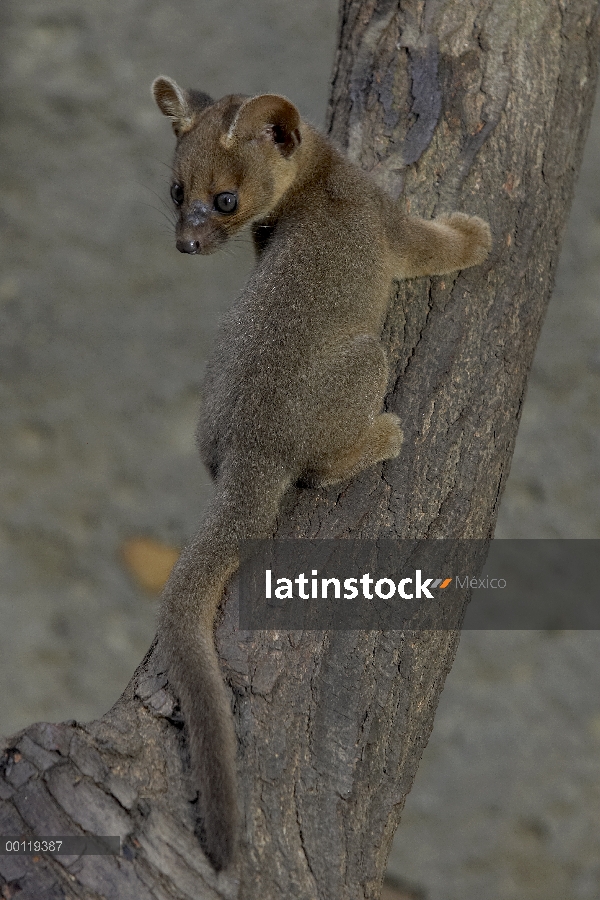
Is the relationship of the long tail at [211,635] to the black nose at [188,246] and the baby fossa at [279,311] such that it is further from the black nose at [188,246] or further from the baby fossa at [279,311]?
the black nose at [188,246]

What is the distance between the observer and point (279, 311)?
3.19m

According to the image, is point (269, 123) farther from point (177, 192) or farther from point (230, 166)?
point (177, 192)

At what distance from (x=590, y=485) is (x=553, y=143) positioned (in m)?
2.52

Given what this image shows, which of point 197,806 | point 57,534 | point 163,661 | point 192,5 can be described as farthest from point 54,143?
point 197,806

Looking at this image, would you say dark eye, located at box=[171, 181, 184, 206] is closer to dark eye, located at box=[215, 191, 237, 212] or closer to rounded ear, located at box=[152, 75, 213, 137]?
dark eye, located at box=[215, 191, 237, 212]

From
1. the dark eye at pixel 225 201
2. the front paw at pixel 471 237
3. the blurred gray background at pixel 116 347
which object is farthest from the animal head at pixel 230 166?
the blurred gray background at pixel 116 347

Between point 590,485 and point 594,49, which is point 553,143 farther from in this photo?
point 590,485

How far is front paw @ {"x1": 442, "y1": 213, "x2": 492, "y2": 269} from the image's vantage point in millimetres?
3539

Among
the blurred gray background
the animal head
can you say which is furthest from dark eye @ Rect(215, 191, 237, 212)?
the blurred gray background

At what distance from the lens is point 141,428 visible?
19.6 ft

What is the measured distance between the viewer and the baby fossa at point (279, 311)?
9.59 feet

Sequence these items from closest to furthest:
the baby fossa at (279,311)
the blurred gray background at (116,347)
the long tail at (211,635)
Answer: the long tail at (211,635) → the baby fossa at (279,311) → the blurred gray background at (116,347)

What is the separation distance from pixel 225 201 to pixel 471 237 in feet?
3.22

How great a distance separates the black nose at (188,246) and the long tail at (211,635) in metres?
0.88
